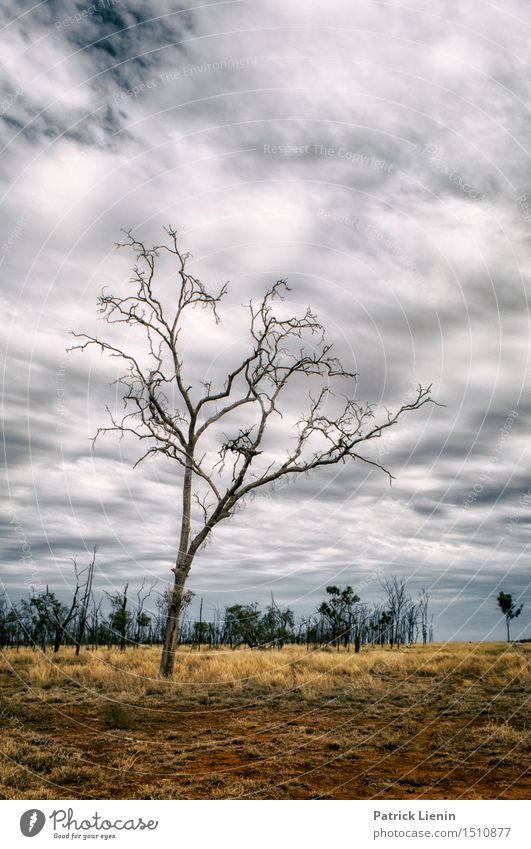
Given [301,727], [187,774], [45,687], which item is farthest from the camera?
[45,687]

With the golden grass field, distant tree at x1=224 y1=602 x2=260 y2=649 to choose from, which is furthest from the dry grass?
distant tree at x1=224 y1=602 x2=260 y2=649

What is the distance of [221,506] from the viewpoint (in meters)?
20.5

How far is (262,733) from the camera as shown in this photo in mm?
11539

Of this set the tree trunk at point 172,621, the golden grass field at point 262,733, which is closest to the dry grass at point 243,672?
the golden grass field at point 262,733

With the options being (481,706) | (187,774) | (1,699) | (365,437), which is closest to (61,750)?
(187,774)

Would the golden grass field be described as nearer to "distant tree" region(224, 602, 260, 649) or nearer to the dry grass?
the dry grass

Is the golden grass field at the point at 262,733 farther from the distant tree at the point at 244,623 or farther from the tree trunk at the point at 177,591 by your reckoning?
the distant tree at the point at 244,623

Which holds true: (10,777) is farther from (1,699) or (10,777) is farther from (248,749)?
(1,699)

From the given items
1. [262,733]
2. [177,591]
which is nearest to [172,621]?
[177,591]

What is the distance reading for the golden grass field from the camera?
814cm

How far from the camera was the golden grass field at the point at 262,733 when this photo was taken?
8.14 metres

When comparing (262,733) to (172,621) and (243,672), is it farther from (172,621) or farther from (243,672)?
(172,621)

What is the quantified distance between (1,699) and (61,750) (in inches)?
215
